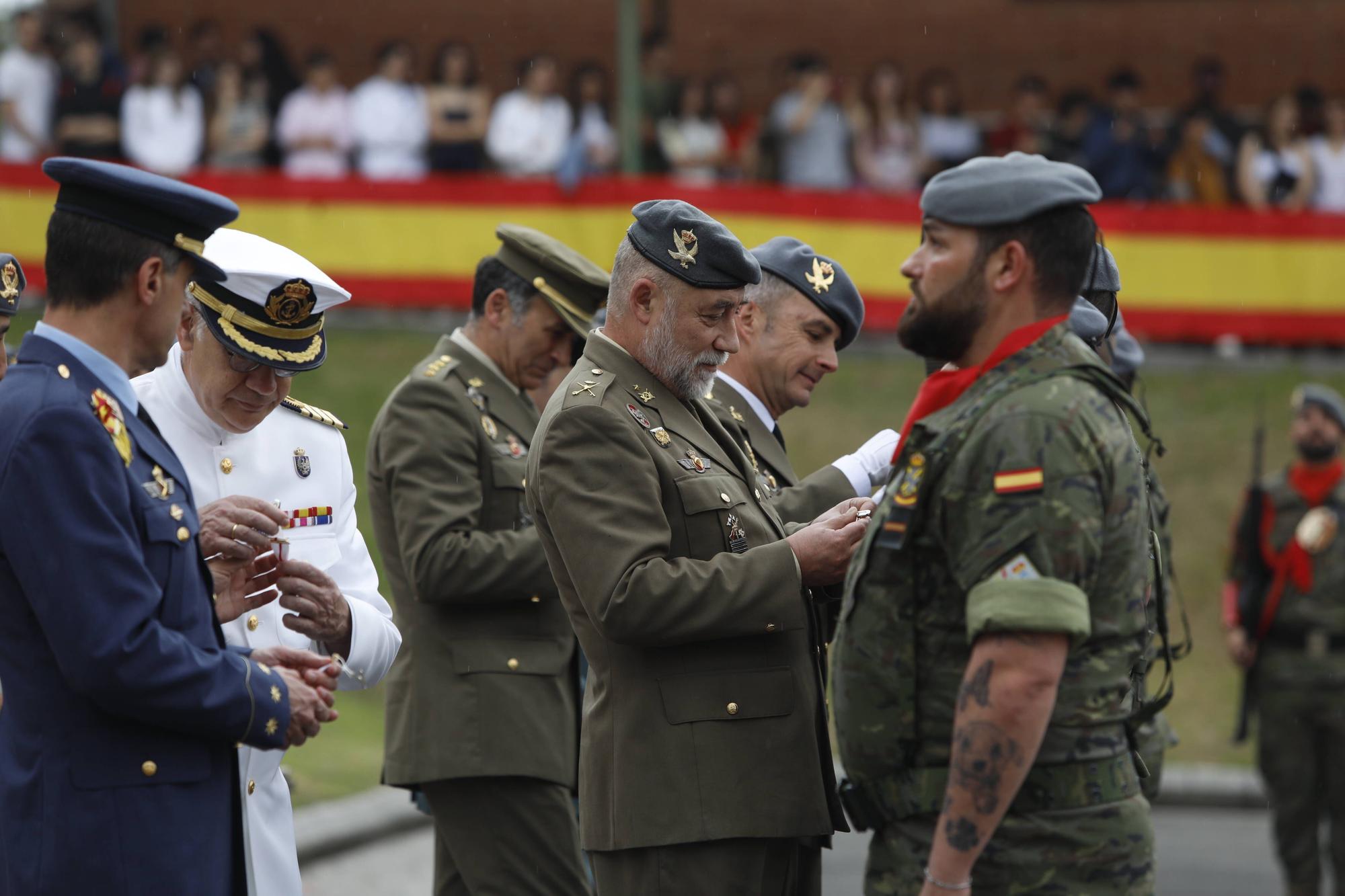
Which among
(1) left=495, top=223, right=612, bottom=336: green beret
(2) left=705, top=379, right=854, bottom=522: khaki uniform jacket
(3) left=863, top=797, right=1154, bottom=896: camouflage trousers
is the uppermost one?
(1) left=495, top=223, right=612, bottom=336: green beret

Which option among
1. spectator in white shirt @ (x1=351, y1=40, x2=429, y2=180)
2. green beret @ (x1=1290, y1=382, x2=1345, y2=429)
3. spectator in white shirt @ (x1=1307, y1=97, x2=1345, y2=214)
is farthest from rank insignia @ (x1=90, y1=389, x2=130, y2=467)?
spectator in white shirt @ (x1=1307, y1=97, x2=1345, y2=214)

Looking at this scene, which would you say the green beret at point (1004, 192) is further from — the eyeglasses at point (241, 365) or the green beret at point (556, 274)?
the green beret at point (556, 274)

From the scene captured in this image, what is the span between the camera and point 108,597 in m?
2.74

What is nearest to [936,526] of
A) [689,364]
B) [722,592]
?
[722,592]

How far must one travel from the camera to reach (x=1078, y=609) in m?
2.77

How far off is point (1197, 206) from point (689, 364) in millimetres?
11288

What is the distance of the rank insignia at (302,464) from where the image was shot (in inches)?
149

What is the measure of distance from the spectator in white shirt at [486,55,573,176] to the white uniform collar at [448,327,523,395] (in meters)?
9.91

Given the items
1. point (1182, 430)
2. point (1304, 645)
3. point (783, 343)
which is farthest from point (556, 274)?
point (1182, 430)

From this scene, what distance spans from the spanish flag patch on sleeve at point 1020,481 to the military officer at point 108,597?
1.32 m

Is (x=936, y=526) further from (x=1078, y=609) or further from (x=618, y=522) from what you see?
(x=618, y=522)

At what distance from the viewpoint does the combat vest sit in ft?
9.52

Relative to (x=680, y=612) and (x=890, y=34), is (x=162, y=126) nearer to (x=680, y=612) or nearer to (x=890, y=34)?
(x=890, y=34)

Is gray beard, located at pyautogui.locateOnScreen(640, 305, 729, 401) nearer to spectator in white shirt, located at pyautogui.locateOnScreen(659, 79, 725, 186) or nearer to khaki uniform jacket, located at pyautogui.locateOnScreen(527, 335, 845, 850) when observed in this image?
khaki uniform jacket, located at pyautogui.locateOnScreen(527, 335, 845, 850)
